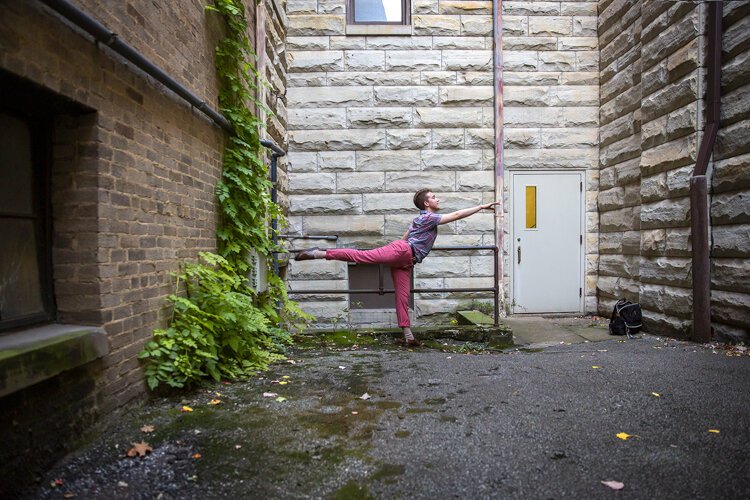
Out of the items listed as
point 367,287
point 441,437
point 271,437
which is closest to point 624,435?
point 441,437

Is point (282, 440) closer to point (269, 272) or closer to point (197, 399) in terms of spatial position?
point (197, 399)

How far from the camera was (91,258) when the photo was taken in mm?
2607

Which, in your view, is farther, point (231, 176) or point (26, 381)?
point (231, 176)

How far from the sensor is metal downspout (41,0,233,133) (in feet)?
7.38

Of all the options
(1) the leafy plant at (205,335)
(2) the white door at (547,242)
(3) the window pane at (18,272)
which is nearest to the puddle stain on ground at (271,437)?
(1) the leafy plant at (205,335)

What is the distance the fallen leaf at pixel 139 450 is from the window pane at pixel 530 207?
20.2 ft

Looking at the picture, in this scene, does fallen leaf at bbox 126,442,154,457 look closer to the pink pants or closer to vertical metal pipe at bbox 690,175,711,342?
the pink pants

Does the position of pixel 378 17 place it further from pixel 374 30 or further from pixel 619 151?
pixel 619 151

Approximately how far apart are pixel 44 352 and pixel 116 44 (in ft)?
5.49

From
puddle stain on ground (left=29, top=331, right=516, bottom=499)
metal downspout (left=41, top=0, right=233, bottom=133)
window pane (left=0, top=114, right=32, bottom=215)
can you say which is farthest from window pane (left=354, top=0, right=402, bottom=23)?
window pane (left=0, top=114, right=32, bottom=215)

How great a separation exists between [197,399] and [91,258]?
4.14 ft

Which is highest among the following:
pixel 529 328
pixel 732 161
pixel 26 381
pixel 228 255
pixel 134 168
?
pixel 732 161

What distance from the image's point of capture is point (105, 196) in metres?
2.68

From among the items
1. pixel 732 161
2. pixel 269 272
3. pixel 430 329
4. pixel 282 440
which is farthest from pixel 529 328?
pixel 282 440
